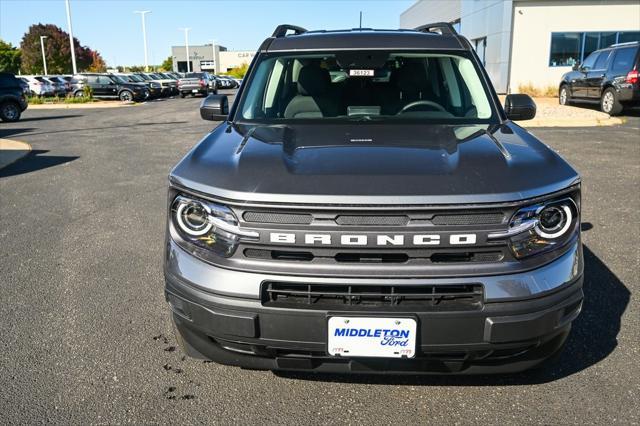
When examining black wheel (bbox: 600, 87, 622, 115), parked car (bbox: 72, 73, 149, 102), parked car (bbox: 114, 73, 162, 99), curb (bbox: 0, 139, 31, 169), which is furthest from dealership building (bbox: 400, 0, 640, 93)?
curb (bbox: 0, 139, 31, 169)

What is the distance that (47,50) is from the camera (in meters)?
75.9

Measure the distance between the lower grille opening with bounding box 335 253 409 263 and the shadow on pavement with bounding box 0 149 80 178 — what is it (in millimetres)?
8462

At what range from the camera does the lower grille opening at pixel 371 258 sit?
2303mm

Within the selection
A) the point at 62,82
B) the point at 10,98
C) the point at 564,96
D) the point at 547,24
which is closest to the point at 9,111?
the point at 10,98

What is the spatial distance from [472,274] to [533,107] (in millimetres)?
2043

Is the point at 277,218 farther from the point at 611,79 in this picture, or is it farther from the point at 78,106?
the point at 78,106

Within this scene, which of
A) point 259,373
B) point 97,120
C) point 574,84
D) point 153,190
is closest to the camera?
point 259,373

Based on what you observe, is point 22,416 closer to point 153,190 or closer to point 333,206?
point 333,206

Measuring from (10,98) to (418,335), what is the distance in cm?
2132

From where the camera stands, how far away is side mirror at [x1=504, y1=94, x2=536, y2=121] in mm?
3826

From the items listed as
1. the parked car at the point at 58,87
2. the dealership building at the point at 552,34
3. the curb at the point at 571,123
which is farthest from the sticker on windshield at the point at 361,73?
the parked car at the point at 58,87

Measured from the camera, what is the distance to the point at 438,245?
2.27m

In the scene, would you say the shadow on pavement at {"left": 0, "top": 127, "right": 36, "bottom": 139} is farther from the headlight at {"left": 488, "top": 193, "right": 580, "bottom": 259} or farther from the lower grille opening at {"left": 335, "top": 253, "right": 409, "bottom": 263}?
the headlight at {"left": 488, "top": 193, "right": 580, "bottom": 259}

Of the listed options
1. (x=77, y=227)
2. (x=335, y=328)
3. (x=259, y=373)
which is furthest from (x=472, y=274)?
(x=77, y=227)
